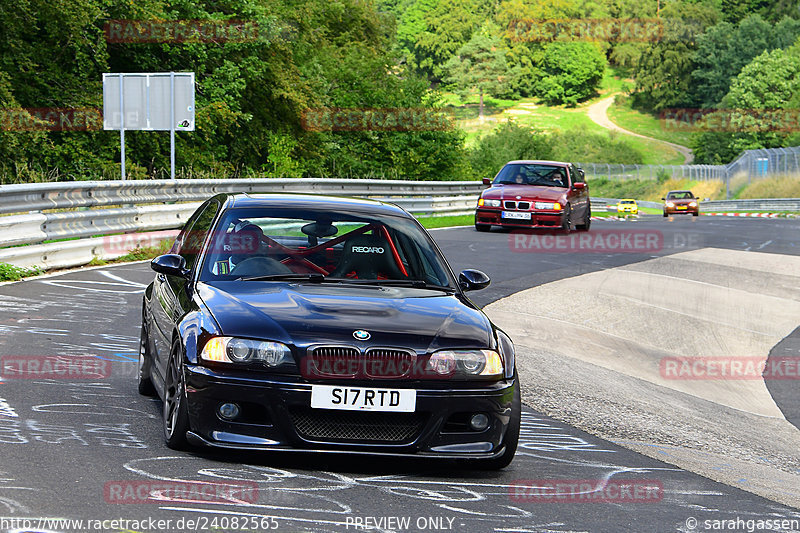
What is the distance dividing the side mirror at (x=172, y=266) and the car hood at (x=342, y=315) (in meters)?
0.34

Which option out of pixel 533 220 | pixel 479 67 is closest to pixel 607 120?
pixel 479 67

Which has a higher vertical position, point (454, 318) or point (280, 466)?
point (454, 318)

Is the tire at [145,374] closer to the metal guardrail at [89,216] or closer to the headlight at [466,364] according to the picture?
the headlight at [466,364]

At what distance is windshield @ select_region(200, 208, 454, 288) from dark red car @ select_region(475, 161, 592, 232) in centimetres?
1727

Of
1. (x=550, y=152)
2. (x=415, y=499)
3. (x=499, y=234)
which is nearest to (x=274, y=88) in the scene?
(x=499, y=234)

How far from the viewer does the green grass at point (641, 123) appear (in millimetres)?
149250

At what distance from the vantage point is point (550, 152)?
251ft

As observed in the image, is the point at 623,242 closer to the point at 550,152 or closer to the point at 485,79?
the point at 550,152

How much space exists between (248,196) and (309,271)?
2.46 feet

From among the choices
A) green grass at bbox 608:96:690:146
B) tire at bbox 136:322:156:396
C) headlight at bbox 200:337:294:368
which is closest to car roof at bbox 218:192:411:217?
tire at bbox 136:322:156:396

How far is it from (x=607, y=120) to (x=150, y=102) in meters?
141

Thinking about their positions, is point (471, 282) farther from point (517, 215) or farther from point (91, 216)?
point (517, 215)

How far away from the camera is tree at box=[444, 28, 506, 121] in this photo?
164250mm

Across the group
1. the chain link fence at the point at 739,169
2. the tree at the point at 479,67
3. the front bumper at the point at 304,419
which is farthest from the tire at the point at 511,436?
the tree at the point at 479,67
